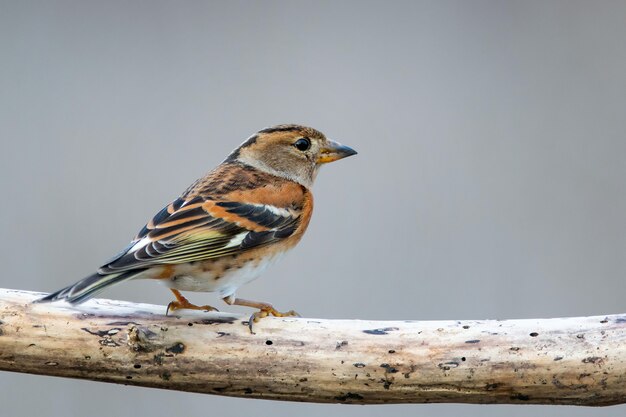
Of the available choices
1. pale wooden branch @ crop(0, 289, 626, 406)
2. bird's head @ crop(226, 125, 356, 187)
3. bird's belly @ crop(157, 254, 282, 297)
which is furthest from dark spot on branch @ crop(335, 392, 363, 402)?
bird's head @ crop(226, 125, 356, 187)

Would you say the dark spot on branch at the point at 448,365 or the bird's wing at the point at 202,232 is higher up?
the bird's wing at the point at 202,232

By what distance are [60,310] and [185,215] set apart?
1.65 feet

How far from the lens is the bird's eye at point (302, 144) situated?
3436mm

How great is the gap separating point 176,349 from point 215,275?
1.06 ft

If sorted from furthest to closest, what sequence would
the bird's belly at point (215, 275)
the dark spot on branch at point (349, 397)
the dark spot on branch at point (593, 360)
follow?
the bird's belly at point (215, 275) < the dark spot on branch at point (349, 397) < the dark spot on branch at point (593, 360)

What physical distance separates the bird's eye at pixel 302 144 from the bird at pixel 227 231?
16 mm

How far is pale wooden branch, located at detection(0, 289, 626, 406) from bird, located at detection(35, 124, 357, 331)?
0.17 metres

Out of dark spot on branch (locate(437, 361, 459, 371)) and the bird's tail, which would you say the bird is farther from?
dark spot on branch (locate(437, 361, 459, 371))

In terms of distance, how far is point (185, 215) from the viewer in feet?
9.30

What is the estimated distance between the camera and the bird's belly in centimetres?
272

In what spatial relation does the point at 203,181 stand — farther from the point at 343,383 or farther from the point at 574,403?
the point at 574,403

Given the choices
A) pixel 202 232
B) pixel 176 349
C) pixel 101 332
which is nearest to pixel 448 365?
pixel 176 349

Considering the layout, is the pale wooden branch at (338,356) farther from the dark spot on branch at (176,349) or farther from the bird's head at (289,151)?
the bird's head at (289,151)

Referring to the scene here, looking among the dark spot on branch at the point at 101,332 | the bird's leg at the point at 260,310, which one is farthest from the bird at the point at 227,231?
the dark spot on branch at the point at 101,332
